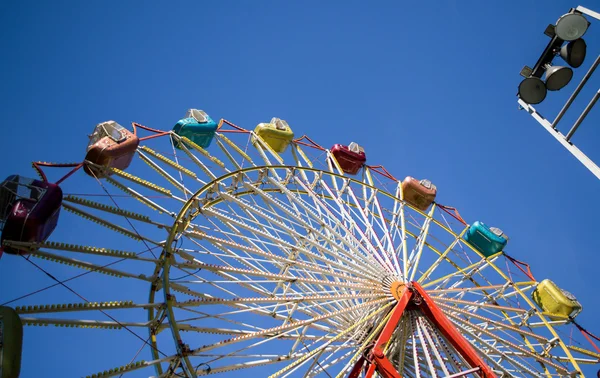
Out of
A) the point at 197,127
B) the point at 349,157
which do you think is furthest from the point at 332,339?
the point at 349,157

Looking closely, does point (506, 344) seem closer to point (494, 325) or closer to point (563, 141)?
point (494, 325)

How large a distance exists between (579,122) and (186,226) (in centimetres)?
826

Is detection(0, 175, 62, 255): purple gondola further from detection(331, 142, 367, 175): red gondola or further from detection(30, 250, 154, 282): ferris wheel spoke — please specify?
detection(331, 142, 367, 175): red gondola

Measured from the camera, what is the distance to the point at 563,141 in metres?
7.69

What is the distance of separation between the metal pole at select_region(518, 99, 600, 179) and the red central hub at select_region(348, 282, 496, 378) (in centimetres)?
460

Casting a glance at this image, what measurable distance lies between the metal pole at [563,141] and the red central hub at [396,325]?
460cm

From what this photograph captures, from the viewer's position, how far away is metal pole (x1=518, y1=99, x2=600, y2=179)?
22.8ft

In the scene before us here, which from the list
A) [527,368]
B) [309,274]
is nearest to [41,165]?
[309,274]

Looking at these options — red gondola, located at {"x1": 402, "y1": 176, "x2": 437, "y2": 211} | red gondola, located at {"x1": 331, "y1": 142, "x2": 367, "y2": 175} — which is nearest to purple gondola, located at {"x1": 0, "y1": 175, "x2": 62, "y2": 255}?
red gondola, located at {"x1": 331, "y1": 142, "x2": 367, "y2": 175}

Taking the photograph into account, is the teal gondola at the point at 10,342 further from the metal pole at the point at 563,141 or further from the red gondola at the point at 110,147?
the metal pole at the point at 563,141

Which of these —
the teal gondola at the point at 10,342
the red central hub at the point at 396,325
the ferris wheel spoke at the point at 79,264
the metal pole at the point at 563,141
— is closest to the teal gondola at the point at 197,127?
the ferris wheel spoke at the point at 79,264

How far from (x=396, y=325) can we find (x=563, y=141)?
5332 mm

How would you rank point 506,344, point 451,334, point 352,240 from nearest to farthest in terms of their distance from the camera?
point 451,334 → point 506,344 → point 352,240

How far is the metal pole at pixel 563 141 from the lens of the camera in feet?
22.8
